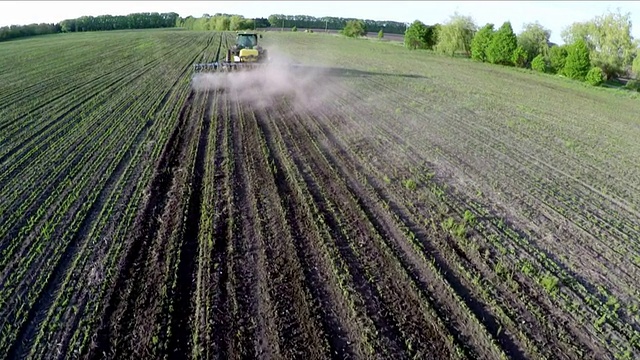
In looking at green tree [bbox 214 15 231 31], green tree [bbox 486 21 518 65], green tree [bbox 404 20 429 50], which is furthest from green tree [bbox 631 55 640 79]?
green tree [bbox 214 15 231 31]

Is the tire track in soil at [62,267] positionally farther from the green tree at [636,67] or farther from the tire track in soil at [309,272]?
the green tree at [636,67]

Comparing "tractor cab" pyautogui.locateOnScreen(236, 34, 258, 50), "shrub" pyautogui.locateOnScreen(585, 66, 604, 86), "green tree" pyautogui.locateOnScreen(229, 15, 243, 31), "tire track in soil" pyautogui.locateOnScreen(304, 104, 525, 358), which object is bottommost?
"tire track in soil" pyautogui.locateOnScreen(304, 104, 525, 358)

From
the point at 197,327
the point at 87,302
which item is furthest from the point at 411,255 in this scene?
the point at 87,302

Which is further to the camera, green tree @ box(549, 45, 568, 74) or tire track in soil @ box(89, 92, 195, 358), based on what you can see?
green tree @ box(549, 45, 568, 74)

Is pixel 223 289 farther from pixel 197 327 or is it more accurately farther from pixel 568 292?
pixel 568 292

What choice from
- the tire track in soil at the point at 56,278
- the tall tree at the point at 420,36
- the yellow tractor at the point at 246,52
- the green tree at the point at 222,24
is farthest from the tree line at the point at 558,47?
the green tree at the point at 222,24

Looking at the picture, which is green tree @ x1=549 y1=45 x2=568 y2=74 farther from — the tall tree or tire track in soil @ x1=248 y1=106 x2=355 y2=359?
tire track in soil @ x1=248 y1=106 x2=355 y2=359

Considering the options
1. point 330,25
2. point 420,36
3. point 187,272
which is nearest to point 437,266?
point 187,272

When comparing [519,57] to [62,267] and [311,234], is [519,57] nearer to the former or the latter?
[311,234]
